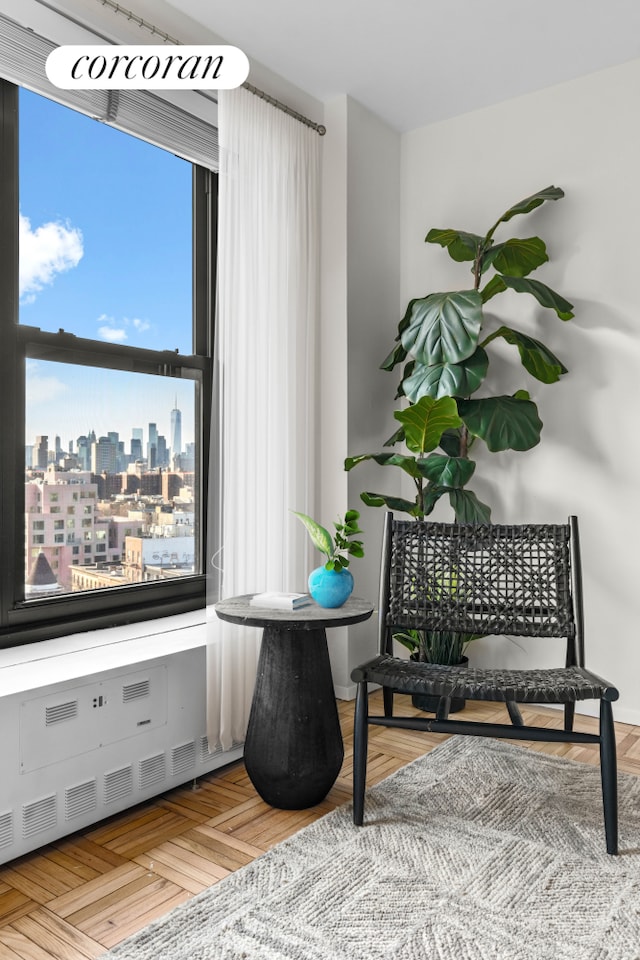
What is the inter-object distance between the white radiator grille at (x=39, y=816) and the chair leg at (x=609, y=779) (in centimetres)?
141

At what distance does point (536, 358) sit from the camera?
113 inches

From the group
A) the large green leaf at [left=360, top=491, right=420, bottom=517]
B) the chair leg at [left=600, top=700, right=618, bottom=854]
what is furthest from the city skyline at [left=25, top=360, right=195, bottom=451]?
the chair leg at [left=600, top=700, right=618, bottom=854]

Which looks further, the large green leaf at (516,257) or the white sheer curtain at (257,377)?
the large green leaf at (516,257)

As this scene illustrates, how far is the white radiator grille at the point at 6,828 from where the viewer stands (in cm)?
178

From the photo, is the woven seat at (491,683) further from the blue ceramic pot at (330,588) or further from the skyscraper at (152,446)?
the skyscraper at (152,446)

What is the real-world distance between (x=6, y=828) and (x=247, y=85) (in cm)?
253

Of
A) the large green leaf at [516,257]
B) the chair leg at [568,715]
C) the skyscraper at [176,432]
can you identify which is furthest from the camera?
the large green leaf at [516,257]

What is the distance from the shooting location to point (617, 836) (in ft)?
6.07

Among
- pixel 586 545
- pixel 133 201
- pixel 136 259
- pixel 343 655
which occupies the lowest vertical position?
pixel 343 655

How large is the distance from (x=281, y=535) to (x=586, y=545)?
128 centimetres

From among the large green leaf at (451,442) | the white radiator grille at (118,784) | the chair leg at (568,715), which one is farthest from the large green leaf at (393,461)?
the white radiator grille at (118,784)

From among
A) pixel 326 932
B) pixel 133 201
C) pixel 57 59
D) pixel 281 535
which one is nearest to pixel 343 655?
pixel 281 535

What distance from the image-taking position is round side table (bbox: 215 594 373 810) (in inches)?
82.4

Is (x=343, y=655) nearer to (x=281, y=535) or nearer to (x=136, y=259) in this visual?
(x=281, y=535)
